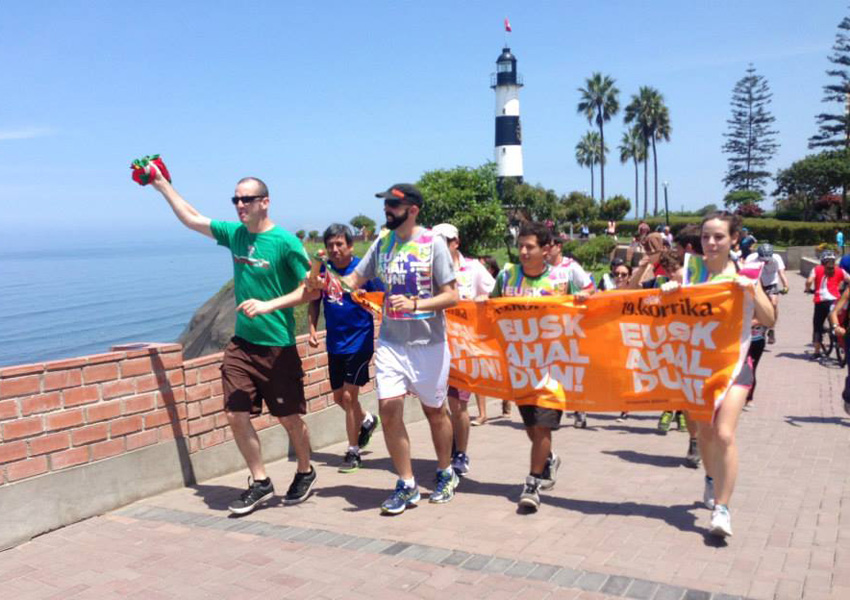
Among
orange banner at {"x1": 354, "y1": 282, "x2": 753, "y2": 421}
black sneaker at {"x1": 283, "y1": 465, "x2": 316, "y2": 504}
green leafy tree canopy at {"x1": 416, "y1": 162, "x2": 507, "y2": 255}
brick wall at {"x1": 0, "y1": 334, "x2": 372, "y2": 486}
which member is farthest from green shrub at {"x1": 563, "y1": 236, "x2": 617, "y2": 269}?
black sneaker at {"x1": 283, "y1": 465, "x2": 316, "y2": 504}

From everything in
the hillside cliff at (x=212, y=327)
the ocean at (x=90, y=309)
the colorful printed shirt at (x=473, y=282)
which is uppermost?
the colorful printed shirt at (x=473, y=282)

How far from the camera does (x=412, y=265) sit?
5285mm

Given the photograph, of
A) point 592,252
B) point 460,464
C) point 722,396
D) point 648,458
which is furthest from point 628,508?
point 592,252

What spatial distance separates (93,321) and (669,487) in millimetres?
44642

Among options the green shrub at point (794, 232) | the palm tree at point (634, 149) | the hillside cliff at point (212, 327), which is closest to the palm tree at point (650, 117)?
the palm tree at point (634, 149)

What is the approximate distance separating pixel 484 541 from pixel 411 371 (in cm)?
120

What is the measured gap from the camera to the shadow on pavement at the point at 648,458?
6789mm

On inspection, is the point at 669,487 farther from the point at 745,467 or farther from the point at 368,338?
the point at 368,338

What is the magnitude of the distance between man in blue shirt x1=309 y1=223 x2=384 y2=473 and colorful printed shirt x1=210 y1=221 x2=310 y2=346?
1.08 m

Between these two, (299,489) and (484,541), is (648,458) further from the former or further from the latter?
(299,489)

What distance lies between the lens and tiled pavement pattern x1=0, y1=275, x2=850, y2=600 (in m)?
4.13

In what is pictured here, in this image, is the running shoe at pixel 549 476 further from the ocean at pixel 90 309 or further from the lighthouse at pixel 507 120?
the lighthouse at pixel 507 120

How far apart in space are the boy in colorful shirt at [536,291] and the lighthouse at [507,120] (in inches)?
3254

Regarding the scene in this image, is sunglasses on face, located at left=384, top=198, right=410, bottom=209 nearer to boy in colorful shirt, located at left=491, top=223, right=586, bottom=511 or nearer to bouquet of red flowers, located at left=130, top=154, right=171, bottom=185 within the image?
boy in colorful shirt, located at left=491, top=223, right=586, bottom=511
